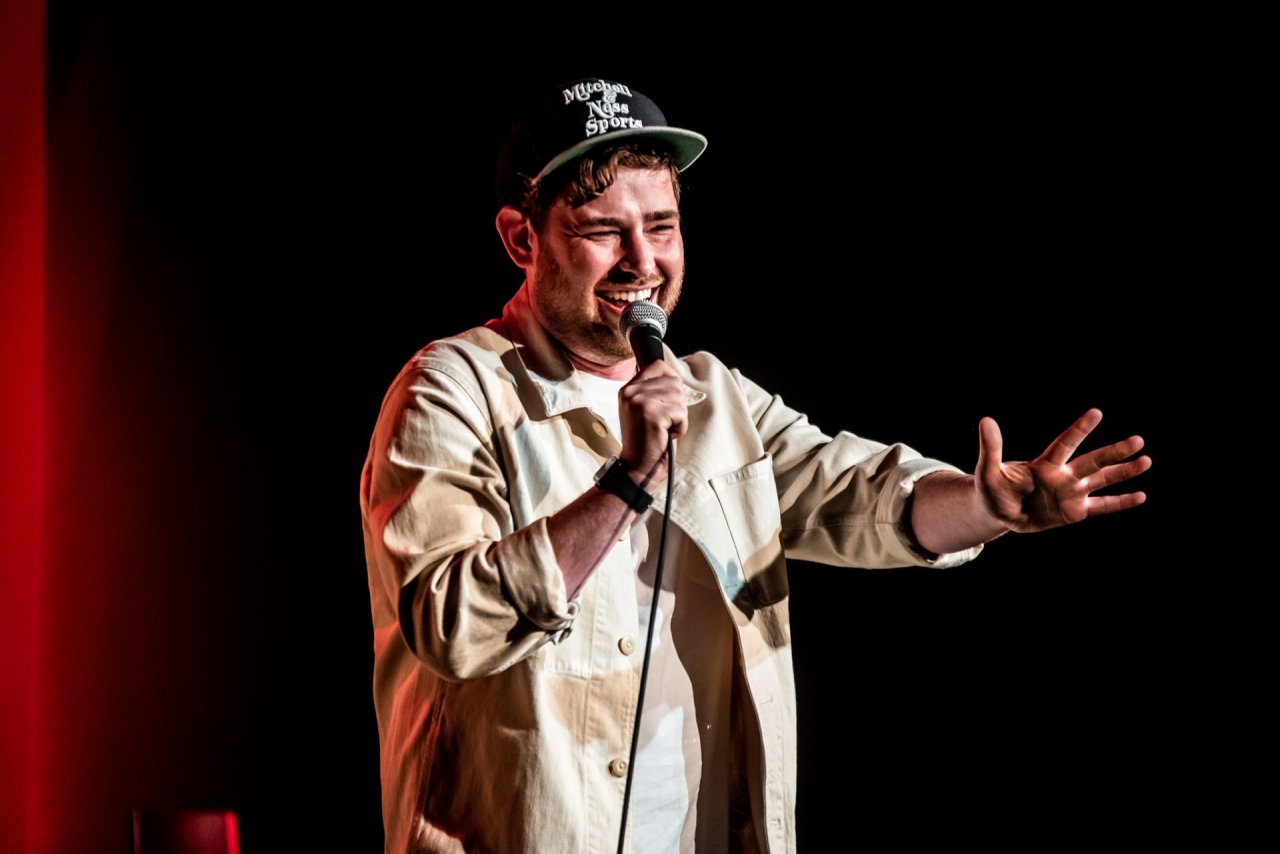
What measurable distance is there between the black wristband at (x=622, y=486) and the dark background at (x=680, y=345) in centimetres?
133

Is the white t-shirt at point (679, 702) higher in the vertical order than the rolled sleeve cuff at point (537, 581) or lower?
lower

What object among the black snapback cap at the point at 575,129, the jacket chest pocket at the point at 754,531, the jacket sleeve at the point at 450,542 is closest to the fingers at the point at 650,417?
the jacket sleeve at the point at 450,542

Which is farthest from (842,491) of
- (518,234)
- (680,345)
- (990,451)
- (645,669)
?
(680,345)

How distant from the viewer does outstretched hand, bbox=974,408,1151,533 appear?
1.41 meters

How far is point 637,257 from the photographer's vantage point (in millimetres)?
1580

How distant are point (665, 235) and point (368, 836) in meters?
1.61

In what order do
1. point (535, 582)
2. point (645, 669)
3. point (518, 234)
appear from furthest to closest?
point (518, 234) < point (645, 669) < point (535, 582)

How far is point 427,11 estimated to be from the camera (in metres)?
2.53

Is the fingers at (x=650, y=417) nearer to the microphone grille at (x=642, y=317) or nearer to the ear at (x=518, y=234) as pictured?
the microphone grille at (x=642, y=317)

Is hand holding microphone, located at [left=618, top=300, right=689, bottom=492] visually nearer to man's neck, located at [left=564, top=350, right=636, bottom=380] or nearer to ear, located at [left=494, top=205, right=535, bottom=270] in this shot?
man's neck, located at [left=564, top=350, right=636, bottom=380]

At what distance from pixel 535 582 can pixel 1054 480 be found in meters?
0.70

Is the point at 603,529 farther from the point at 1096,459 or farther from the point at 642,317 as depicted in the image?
the point at 1096,459

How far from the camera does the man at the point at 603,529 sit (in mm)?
1268

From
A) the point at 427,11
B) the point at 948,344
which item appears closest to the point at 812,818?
the point at 948,344
